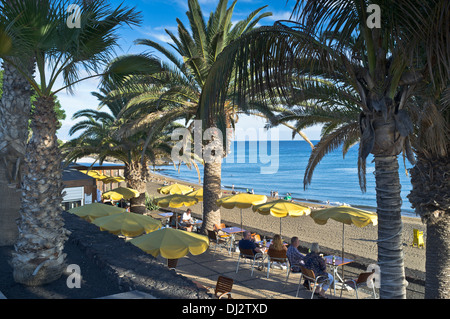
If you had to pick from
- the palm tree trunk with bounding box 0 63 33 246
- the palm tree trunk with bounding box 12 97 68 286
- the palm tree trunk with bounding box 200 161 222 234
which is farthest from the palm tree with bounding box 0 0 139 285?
the palm tree trunk with bounding box 200 161 222 234

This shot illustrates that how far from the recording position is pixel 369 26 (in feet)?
13.1

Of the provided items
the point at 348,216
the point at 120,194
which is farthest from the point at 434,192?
the point at 120,194

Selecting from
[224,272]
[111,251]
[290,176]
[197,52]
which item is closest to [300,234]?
[224,272]

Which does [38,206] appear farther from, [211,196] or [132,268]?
[211,196]

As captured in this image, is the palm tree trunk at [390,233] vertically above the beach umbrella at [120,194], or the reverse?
the palm tree trunk at [390,233]

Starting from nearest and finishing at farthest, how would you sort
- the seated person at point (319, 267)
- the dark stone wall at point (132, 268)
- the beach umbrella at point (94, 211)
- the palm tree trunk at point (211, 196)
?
the dark stone wall at point (132, 268) < the seated person at point (319, 267) < the beach umbrella at point (94, 211) < the palm tree trunk at point (211, 196)

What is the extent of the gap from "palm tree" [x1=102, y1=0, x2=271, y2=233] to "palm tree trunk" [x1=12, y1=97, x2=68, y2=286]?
7049 millimetres

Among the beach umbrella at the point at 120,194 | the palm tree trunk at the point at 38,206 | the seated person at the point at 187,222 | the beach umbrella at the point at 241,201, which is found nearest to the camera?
the palm tree trunk at the point at 38,206

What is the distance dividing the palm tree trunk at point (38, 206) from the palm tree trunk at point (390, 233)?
4363 mm

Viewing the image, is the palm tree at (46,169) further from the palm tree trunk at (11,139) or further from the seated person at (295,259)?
the seated person at (295,259)

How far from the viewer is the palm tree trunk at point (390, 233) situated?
4285mm

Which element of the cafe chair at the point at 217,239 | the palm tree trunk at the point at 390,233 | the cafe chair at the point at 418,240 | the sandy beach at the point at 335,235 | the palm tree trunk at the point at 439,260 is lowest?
the sandy beach at the point at 335,235

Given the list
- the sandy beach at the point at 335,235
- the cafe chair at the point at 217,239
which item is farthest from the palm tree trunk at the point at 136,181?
the cafe chair at the point at 217,239

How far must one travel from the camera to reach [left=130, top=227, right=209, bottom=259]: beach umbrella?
692 centimetres
